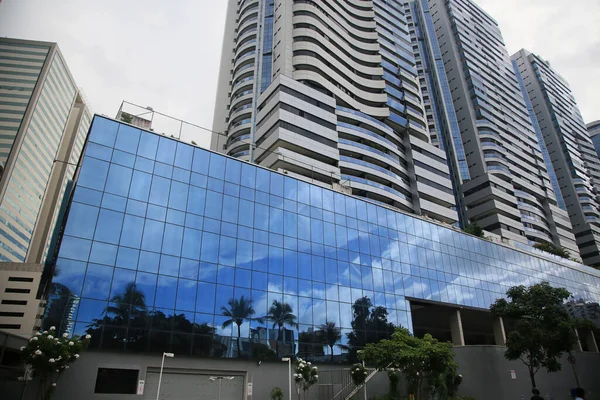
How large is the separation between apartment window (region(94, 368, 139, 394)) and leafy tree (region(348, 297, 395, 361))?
61.3 ft

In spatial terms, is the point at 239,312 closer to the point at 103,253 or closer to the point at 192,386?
the point at 192,386

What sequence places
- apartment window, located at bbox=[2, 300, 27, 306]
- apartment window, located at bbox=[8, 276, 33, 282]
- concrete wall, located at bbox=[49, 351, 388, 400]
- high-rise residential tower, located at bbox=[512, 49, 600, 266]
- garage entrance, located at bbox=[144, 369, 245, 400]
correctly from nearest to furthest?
concrete wall, located at bbox=[49, 351, 388, 400] → garage entrance, located at bbox=[144, 369, 245, 400] → apartment window, located at bbox=[2, 300, 27, 306] → apartment window, located at bbox=[8, 276, 33, 282] → high-rise residential tower, located at bbox=[512, 49, 600, 266]

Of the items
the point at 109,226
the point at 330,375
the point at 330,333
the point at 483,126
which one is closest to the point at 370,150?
the point at 330,333

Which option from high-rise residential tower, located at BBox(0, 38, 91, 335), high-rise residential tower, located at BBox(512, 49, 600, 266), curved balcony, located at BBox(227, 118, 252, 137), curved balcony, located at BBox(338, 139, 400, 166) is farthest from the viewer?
high-rise residential tower, located at BBox(512, 49, 600, 266)

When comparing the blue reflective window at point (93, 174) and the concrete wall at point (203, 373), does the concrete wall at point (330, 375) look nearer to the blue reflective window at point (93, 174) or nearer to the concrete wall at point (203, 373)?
the concrete wall at point (203, 373)

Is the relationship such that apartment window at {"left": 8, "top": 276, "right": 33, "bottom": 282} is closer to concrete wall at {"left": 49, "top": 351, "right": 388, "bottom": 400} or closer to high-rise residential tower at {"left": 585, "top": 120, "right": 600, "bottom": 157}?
concrete wall at {"left": 49, "top": 351, "right": 388, "bottom": 400}

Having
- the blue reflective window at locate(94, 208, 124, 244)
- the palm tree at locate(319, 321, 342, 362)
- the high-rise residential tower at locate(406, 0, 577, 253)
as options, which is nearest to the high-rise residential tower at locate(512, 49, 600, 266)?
the high-rise residential tower at locate(406, 0, 577, 253)

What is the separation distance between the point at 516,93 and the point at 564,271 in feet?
291

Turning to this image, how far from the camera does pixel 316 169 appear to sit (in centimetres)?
6562

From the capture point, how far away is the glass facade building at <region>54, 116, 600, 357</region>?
91.2ft

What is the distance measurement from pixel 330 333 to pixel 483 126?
100 m

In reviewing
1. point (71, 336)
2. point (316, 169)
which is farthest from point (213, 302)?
point (316, 169)

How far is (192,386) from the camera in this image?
29.2 metres

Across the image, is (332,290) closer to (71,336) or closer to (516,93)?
(71,336)
